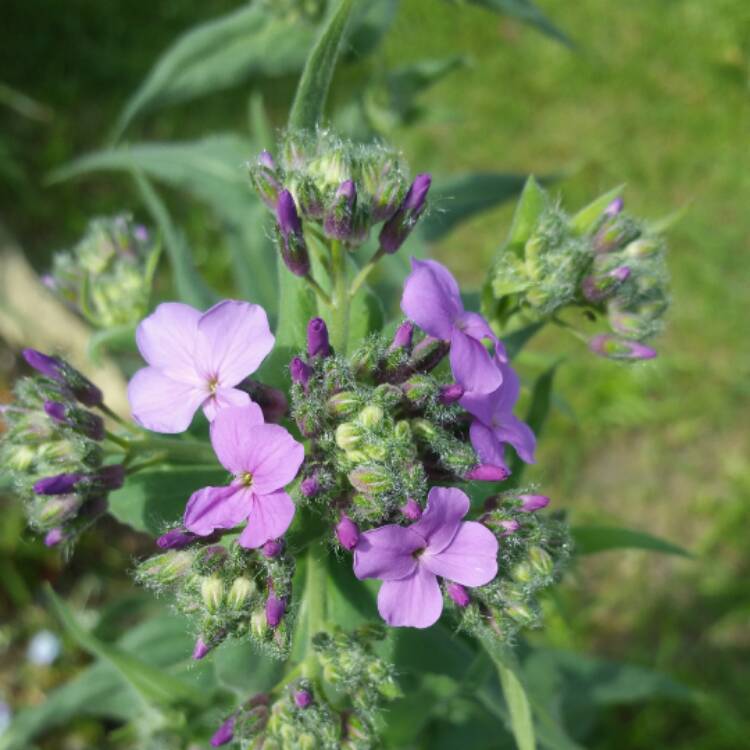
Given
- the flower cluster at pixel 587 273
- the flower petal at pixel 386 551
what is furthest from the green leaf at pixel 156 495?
the flower cluster at pixel 587 273

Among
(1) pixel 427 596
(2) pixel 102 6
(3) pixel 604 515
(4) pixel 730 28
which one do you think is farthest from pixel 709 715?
(2) pixel 102 6

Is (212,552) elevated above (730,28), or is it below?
above

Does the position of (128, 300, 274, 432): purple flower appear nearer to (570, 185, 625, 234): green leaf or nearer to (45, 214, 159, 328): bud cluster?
(45, 214, 159, 328): bud cluster

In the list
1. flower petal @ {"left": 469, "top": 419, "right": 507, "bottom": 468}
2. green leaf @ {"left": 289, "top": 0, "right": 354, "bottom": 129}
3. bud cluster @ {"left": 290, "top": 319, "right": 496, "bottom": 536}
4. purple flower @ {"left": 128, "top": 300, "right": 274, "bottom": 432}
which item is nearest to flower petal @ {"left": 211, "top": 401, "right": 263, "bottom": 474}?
purple flower @ {"left": 128, "top": 300, "right": 274, "bottom": 432}

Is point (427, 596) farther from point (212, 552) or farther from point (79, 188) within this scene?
point (79, 188)

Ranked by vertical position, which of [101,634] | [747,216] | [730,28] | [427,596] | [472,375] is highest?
[472,375]

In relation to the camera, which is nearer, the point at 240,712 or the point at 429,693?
the point at 240,712
